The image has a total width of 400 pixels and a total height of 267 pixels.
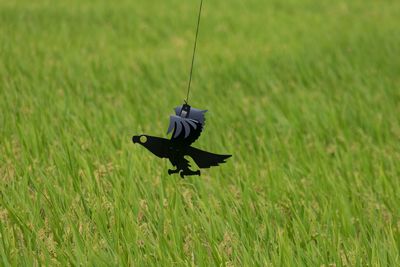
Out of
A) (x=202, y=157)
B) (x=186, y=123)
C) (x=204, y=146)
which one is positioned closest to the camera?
(x=186, y=123)

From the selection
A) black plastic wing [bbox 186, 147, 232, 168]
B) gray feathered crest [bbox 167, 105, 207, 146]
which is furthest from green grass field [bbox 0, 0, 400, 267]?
gray feathered crest [bbox 167, 105, 207, 146]

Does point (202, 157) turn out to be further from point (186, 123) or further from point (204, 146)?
point (204, 146)

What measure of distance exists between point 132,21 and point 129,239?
6.73 m

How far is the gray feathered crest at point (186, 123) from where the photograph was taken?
1.91 metres

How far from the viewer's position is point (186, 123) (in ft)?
6.31

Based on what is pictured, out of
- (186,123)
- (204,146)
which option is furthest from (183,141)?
(204,146)

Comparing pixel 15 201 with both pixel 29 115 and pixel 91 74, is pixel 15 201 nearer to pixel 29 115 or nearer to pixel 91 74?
pixel 29 115

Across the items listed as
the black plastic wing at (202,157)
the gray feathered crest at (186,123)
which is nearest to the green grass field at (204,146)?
the black plastic wing at (202,157)

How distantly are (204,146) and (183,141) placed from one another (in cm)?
219

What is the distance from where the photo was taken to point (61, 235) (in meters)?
2.77

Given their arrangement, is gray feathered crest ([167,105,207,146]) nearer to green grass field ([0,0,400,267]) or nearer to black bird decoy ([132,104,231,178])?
black bird decoy ([132,104,231,178])

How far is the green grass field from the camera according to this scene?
2695mm

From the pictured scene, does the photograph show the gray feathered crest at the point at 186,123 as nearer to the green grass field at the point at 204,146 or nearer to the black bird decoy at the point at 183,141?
the black bird decoy at the point at 183,141

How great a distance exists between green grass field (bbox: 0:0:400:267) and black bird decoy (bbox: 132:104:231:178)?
1.79 feet
